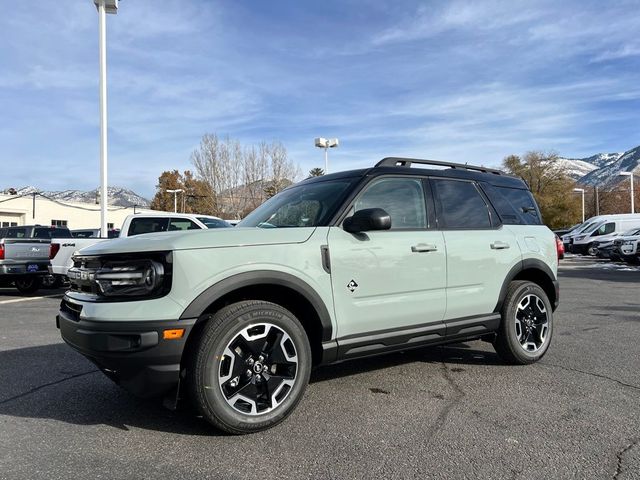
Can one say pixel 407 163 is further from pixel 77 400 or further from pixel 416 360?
pixel 77 400

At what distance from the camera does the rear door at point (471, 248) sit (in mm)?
4391

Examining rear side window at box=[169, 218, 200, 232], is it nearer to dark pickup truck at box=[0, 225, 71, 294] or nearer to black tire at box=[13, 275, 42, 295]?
dark pickup truck at box=[0, 225, 71, 294]

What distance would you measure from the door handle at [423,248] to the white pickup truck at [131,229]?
717 centimetres

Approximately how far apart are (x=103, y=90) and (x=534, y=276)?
49.9ft

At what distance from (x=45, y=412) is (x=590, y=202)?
69.9m

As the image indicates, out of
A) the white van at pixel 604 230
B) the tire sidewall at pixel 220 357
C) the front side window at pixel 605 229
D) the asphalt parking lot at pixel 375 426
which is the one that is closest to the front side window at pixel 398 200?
the tire sidewall at pixel 220 357

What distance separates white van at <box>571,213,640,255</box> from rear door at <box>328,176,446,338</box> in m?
25.6

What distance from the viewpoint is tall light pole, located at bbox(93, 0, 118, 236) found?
15.9 metres

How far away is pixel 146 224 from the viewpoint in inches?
429

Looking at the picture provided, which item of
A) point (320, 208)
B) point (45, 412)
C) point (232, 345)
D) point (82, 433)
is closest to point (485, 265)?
point (320, 208)

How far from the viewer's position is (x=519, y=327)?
4910 millimetres

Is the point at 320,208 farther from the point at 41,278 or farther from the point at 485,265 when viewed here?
the point at 41,278

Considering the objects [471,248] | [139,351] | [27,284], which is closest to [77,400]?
[139,351]

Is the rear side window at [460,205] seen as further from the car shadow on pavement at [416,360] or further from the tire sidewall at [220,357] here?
the tire sidewall at [220,357]
